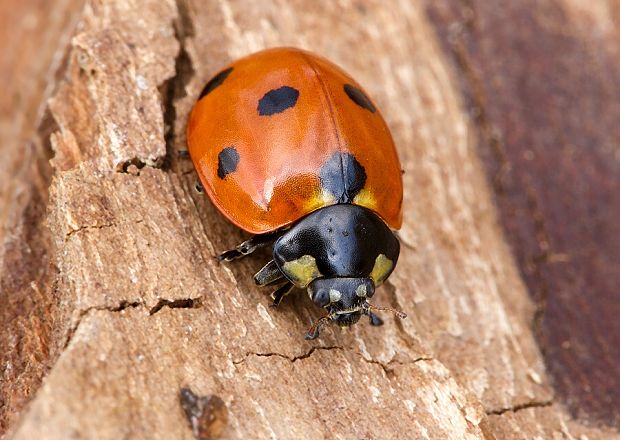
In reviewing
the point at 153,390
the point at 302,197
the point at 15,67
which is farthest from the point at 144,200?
the point at 15,67

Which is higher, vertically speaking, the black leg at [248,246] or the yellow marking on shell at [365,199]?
the yellow marking on shell at [365,199]

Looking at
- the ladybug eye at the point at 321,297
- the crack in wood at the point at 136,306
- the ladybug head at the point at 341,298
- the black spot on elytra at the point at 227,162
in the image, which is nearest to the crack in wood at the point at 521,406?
the ladybug head at the point at 341,298

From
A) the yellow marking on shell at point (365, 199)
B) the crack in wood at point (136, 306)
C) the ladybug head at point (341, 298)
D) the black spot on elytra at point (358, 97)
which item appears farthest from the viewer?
the black spot on elytra at point (358, 97)

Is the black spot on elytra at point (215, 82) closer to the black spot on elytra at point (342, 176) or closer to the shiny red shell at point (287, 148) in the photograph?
the shiny red shell at point (287, 148)

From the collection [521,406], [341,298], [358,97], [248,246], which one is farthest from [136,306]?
[521,406]

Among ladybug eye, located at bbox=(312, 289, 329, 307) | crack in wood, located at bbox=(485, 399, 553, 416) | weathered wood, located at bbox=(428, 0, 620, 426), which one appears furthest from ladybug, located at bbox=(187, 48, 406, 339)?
weathered wood, located at bbox=(428, 0, 620, 426)

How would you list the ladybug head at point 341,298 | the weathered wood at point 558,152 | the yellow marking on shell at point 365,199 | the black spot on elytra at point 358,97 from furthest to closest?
1. the weathered wood at point 558,152
2. the black spot on elytra at point 358,97
3. the yellow marking on shell at point 365,199
4. the ladybug head at point 341,298

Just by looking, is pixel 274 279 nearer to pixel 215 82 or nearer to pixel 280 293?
pixel 280 293
